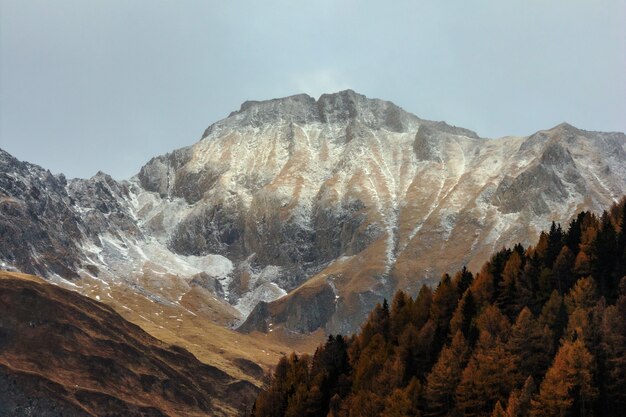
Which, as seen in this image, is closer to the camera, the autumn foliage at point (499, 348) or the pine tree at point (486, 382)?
the autumn foliage at point (499, 348)

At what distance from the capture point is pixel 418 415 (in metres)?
102

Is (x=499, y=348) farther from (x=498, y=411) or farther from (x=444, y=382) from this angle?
(x=498, y=411)

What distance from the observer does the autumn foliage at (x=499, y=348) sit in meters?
89.2

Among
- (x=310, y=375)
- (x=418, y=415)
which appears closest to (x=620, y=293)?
(x=418, y=415)

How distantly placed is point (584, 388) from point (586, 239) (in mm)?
39743

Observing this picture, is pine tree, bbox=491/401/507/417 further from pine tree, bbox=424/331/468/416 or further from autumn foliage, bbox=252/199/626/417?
pine tree, bbox=424/331/468/416

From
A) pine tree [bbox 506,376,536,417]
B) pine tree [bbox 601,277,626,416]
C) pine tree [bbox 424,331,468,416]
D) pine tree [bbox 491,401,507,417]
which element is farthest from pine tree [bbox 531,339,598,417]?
pine tree [bbox 424,331,468,416]

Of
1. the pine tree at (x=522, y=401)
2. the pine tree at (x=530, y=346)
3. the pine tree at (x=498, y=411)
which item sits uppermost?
the pine tree at (x=530, y=346)

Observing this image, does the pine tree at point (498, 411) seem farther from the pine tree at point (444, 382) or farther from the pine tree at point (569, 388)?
Answer: the pine tree at point (444, 382)

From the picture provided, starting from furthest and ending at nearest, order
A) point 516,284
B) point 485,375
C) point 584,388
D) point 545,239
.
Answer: point 545,239 → point 516,284 → point 485,375 → point 584,388

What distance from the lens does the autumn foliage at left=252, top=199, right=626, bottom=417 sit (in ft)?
293

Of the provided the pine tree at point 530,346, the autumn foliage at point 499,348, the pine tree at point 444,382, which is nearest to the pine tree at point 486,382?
the autumn foliage at point 499,348

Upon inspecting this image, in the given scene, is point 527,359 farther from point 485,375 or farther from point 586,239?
point 586,239

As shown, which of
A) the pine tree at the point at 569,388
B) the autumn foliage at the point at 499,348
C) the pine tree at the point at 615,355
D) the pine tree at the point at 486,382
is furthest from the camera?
the pine tree at the point at 486,382
